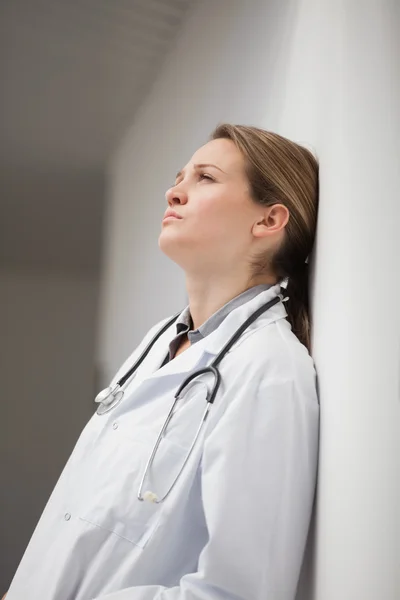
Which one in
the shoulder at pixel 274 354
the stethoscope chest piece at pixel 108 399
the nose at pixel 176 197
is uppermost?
the nose at pixel 176 197

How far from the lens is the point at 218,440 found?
0.89 m

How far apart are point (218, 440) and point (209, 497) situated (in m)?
0.08

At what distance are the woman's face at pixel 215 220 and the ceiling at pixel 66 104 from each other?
3.85ft

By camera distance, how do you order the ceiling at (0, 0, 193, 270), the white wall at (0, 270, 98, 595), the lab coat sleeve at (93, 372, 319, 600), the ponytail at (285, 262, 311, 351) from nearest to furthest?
the lab coat sleeve at (93, 372, 319, 600) → the ponytail at (285, 262, 311, 351) → the ceiling at (0, 0, 193, 270) → the white wall at (0, 270, 98, 595)

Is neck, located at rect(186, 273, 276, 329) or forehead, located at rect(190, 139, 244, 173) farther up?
forehead, located at rect(190, 139, 244, 173)

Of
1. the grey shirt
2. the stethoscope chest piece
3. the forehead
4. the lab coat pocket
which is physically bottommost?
the lab coat pocket

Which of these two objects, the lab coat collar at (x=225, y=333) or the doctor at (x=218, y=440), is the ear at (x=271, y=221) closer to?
the doctor at (x=218, y=440)

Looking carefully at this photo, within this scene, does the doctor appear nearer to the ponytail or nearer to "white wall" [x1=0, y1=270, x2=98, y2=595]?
the ponytail

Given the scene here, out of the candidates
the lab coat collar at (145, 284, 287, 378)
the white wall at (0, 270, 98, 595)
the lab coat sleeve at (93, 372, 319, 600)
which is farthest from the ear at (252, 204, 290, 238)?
the white wall at (0, 270, 98, 595)

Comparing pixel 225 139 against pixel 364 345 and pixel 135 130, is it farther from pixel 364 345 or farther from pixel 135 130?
pixel 135 130

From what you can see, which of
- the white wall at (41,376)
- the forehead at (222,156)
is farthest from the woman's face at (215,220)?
the white wall at (41,376)

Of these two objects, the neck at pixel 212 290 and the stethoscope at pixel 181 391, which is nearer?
the stethoscope at pixel 181 391

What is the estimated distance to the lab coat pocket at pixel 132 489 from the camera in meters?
0.92

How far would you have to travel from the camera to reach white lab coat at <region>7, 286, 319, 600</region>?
85cm
